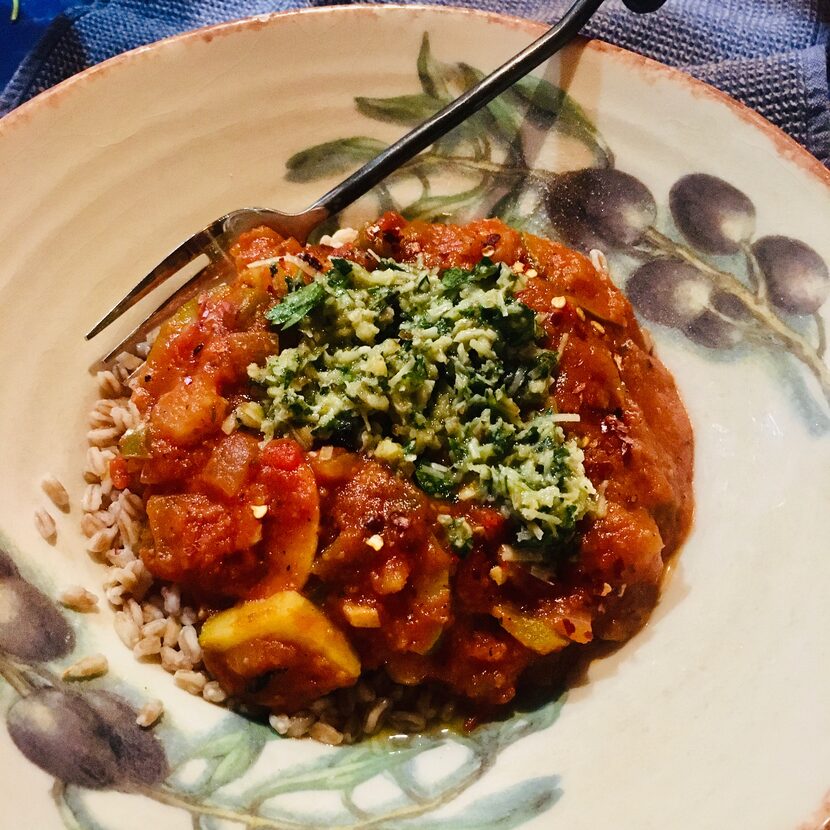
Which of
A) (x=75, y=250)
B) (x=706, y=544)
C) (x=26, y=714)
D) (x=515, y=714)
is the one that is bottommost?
(x=515, y=714)

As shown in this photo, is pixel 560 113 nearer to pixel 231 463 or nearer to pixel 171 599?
pixel 231 463

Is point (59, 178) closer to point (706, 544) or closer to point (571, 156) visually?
point (571, 156)

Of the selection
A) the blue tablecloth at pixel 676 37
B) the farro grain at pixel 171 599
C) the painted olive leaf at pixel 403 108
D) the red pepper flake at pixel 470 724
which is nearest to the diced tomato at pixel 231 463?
the farro grain at pixel 171 599

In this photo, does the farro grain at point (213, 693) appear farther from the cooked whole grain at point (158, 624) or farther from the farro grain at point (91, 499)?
the farro grain at point (91, 499)

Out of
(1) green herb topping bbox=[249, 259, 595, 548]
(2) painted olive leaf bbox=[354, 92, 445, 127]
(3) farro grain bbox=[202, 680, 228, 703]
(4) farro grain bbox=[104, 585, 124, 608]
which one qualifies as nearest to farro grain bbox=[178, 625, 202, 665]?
(3) farro grain bbox=[202, 680, 228, 703]

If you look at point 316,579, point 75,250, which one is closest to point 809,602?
point 316,579
